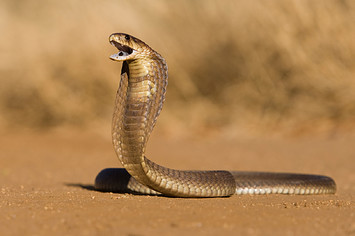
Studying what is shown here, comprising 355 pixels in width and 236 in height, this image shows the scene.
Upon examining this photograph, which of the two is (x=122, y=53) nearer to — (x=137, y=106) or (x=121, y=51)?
(x=121, y=51)

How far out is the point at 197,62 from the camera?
15242mm

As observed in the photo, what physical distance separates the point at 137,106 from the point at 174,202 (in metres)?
0.84

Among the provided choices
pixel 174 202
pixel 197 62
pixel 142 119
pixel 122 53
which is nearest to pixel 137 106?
pixel 142 119

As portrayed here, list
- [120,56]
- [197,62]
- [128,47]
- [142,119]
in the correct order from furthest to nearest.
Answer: [197,62]
[142,119]
[128,47]
[120,56]

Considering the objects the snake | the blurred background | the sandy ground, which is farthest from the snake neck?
the blurred background

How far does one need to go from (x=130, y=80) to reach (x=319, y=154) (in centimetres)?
722

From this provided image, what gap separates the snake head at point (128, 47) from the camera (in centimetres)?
479

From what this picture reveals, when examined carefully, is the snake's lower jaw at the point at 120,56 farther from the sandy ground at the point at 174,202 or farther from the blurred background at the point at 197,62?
the blurred background at the point at 197,62

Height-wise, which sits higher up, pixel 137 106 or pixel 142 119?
pixel 137 106

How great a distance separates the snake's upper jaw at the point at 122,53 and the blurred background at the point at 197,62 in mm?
9610

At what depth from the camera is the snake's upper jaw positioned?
4.76 m

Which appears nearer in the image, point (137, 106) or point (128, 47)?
point (128, 47)

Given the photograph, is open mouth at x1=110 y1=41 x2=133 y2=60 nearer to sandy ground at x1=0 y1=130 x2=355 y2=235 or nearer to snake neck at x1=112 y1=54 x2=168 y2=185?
snake neck at x1=112 y1=54 x2=168 y2=185

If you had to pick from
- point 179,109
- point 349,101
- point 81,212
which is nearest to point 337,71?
point 349,101
